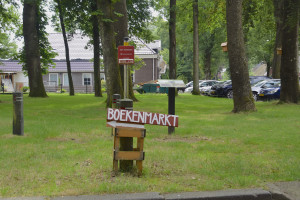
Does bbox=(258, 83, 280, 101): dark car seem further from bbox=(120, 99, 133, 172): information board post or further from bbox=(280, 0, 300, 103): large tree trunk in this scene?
bbox=(120, 99, 133, 172): information board post

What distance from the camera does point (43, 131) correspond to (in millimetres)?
9172

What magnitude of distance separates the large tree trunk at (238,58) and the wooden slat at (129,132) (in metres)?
9.35

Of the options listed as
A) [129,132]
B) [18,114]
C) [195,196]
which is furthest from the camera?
[18,114]

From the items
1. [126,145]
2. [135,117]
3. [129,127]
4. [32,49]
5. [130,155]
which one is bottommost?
[130,155]

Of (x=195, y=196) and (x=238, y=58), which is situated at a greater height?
(x=238, y=58)

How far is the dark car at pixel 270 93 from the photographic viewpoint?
23.3m

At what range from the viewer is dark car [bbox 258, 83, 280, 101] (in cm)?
2329

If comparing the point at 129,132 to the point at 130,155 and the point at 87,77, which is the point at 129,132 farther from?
the point at 87,77

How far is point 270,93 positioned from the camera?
2328 centimetres

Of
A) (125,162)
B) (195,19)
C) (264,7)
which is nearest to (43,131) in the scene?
(125,162)

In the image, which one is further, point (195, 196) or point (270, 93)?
point (270, 93)

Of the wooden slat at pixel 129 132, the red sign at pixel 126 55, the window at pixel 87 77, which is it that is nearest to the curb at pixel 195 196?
the wooden slat at pixel 129 132

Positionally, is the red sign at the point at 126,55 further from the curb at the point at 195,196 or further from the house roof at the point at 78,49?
the house roof at the point at 78,49

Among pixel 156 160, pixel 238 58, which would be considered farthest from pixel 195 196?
pixel 238 58
